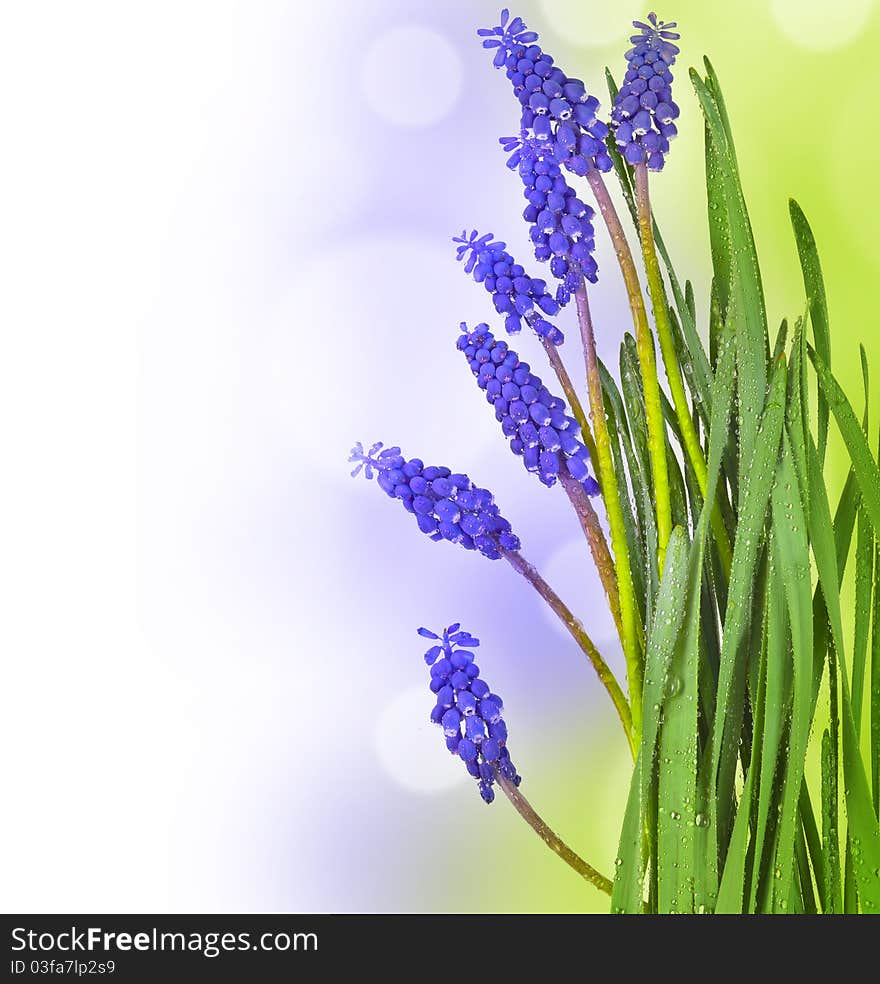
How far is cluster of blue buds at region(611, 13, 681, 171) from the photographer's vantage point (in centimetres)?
58

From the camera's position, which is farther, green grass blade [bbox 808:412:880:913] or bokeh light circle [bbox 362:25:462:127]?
bokeh light circle [bbox 362:25:462:127]

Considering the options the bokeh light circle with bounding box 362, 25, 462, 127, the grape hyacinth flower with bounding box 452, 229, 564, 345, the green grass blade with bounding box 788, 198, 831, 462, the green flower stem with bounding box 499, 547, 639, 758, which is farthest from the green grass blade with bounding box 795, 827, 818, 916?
the bokeh light circle with bounding box 362, 25, 462, 127

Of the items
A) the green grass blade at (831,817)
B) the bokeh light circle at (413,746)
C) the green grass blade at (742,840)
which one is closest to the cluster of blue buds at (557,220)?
the green grass blade at (742,840)

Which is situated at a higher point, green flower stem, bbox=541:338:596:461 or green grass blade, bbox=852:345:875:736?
green flower stem, bbox=541:338:596:461

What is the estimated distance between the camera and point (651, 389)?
1.88 feet

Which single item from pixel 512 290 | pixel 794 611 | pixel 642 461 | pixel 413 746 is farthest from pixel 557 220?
pixel 413 746

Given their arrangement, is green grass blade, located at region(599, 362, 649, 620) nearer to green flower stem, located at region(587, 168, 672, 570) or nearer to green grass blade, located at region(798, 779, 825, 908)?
green flower stem, located at region(587, 168, 672, 570)

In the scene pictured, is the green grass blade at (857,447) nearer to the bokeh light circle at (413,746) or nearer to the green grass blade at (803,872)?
the green grass blade at (803,872)

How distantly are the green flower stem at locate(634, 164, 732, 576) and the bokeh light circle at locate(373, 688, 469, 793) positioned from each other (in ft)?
1.25

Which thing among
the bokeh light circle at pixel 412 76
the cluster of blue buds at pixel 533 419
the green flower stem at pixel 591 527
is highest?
the bokeh light circle at pixel 412 76

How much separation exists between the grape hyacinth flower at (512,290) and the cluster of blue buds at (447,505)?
0.11 meters

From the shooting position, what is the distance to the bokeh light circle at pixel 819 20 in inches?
35.9

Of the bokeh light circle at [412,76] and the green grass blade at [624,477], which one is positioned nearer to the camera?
the green grass blade at [624,477]
